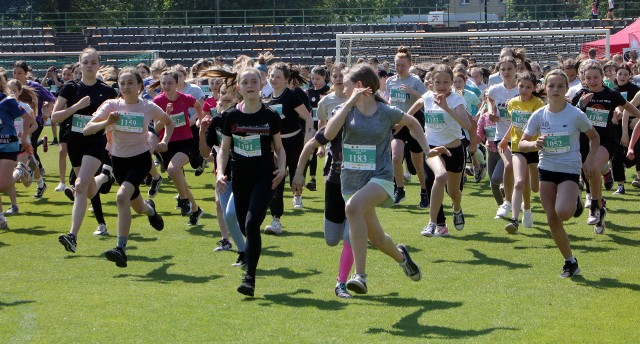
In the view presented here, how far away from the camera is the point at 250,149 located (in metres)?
8.73

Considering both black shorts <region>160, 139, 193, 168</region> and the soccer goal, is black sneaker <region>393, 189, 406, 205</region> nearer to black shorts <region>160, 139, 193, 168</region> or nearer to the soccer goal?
black shorts <region>160, 139, 193, 168</region>

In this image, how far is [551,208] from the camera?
8906mm

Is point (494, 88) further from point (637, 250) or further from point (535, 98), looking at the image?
point (637, 250)

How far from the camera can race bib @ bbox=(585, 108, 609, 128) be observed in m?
11.6

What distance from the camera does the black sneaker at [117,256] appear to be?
9539 mm

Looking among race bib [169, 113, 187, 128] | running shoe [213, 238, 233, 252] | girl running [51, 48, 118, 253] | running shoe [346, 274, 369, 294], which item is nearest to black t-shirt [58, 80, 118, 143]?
girl running [51, 48, 118, 253]

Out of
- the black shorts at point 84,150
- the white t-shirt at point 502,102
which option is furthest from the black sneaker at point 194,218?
the white t-shirt at point 502,102

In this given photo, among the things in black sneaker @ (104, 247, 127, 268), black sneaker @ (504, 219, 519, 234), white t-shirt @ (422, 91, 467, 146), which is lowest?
black sneaker @ (504, 219, 519, 234)

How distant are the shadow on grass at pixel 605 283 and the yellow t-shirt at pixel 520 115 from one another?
2.33 m

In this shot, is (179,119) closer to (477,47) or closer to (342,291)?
(342,291)

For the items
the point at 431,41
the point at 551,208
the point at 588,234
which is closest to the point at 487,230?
the point at 588,234

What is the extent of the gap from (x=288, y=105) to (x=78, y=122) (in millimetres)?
2455

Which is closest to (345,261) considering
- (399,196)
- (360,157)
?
(360,157)

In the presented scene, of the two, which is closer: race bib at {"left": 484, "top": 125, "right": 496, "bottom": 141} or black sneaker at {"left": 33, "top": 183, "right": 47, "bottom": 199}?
race bib at {"left": 484, "top": 125, "right": 496, "bottom": 141}
